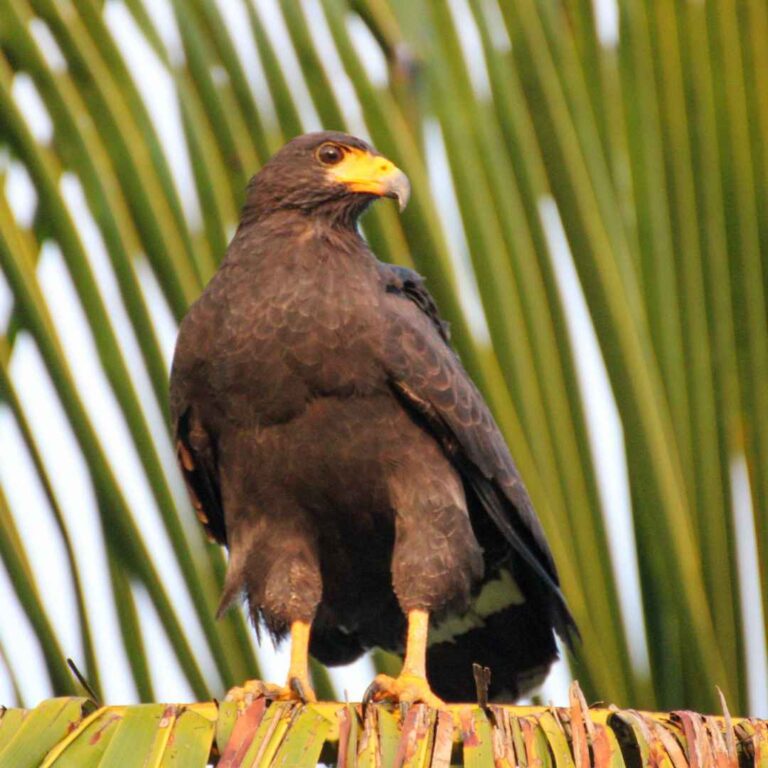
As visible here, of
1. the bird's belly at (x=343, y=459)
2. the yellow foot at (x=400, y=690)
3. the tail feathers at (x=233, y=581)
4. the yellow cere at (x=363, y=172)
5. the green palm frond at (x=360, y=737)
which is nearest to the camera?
the green palm frond at (x=360, y=737)

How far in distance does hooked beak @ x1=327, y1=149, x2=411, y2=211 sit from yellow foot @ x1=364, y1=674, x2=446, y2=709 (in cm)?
150

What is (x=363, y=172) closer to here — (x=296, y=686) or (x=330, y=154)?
(x=330, y=154)

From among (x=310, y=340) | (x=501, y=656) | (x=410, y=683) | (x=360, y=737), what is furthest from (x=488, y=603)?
(x=360, y=737)

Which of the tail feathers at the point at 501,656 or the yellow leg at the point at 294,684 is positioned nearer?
the yellow leg at the point at 294,684

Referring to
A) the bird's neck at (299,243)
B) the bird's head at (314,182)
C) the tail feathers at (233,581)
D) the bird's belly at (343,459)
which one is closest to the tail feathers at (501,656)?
the bird's belly at (343,459)

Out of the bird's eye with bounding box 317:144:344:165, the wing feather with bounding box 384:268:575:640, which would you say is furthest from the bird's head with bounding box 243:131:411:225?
the wing feather with bounding box 384:268:575:640

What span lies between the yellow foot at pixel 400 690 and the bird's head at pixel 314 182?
1.83m

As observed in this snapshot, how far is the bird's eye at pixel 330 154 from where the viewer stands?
19.1ft

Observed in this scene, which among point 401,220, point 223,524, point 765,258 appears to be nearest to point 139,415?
point 401,220

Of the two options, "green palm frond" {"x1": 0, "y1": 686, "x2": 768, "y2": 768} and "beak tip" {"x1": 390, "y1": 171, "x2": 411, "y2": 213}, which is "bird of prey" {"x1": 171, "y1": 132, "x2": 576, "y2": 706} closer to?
"beak tip" {"x1": 390, "y1": 171, "x2": 411, "y2": 213}

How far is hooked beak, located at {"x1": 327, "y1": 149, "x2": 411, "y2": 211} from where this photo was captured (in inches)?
204

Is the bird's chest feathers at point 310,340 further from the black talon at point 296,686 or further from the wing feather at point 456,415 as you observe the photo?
the black talon at point 296,686

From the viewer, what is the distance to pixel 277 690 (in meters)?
4.54

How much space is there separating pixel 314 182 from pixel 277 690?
2.10 m
